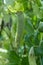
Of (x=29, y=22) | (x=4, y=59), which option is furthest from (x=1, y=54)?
(x=29, y=22)

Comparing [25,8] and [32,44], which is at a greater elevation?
[25,8]

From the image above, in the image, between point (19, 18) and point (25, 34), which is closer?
point (19, 18)

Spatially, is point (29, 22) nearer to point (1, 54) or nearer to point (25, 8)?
point (25, 8)

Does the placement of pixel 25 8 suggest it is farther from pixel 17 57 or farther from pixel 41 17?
pixel 17 57

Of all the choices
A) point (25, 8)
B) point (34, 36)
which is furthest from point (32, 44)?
point (25, 8)

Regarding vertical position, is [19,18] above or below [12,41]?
above

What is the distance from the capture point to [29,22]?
79cm

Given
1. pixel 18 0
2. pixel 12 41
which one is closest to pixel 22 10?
pixel 18 0

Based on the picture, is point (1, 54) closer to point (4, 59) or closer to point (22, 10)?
point (4, 59)

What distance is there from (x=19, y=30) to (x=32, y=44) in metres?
0.07

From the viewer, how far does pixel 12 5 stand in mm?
737

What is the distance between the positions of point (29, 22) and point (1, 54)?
16 cm

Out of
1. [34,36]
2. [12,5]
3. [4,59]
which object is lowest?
[4,59]

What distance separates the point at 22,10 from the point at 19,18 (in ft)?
0.16
